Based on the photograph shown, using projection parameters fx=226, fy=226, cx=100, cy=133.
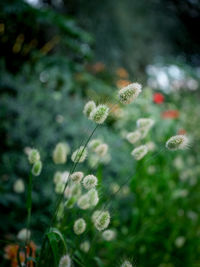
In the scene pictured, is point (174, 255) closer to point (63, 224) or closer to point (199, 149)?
point (63, 224)

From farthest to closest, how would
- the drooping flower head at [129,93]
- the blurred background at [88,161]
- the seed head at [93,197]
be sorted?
the blurred background at [88,161] → the seed head at [93,197] → the drooping flower head at [129,93]

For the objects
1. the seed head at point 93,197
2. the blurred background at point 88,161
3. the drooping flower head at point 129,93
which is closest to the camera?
the drooping flower head at point 129,93

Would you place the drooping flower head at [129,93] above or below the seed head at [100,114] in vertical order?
above

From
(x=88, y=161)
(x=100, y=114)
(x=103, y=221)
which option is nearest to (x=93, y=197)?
(x=103, y=221)

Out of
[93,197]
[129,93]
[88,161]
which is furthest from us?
[88,161]

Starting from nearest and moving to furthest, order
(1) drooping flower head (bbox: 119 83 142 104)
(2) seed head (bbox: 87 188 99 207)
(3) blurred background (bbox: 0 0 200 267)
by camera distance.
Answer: (1) drooping flower head (bbox: 119 83 142 104) → (2) seed head (bbox: 87 188 99 207) → (3) blurred background (bbox: 0 0 200 267)

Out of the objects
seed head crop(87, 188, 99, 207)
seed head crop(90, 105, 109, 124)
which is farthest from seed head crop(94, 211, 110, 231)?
seed head crop(90, 105, 109, 124)

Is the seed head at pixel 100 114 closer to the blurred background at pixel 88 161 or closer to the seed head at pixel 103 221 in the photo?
the blurred background at pixel 88 161

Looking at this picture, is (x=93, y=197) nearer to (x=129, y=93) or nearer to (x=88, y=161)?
(x=129, y=93)

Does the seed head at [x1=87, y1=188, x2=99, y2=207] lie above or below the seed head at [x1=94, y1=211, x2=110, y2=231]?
below

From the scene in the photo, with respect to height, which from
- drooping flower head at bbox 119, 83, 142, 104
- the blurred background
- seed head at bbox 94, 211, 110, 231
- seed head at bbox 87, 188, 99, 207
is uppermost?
drooping flower head at bbox 119, 83, 142, 104

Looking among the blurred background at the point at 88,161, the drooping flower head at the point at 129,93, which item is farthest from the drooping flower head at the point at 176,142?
the drooping flower head at the point at 129,93

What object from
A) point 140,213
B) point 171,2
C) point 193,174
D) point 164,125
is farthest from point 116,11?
point 140,213

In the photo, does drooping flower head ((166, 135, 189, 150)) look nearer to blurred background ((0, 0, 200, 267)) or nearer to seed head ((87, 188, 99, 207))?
blurred background ((0, 0, 200, 267))
